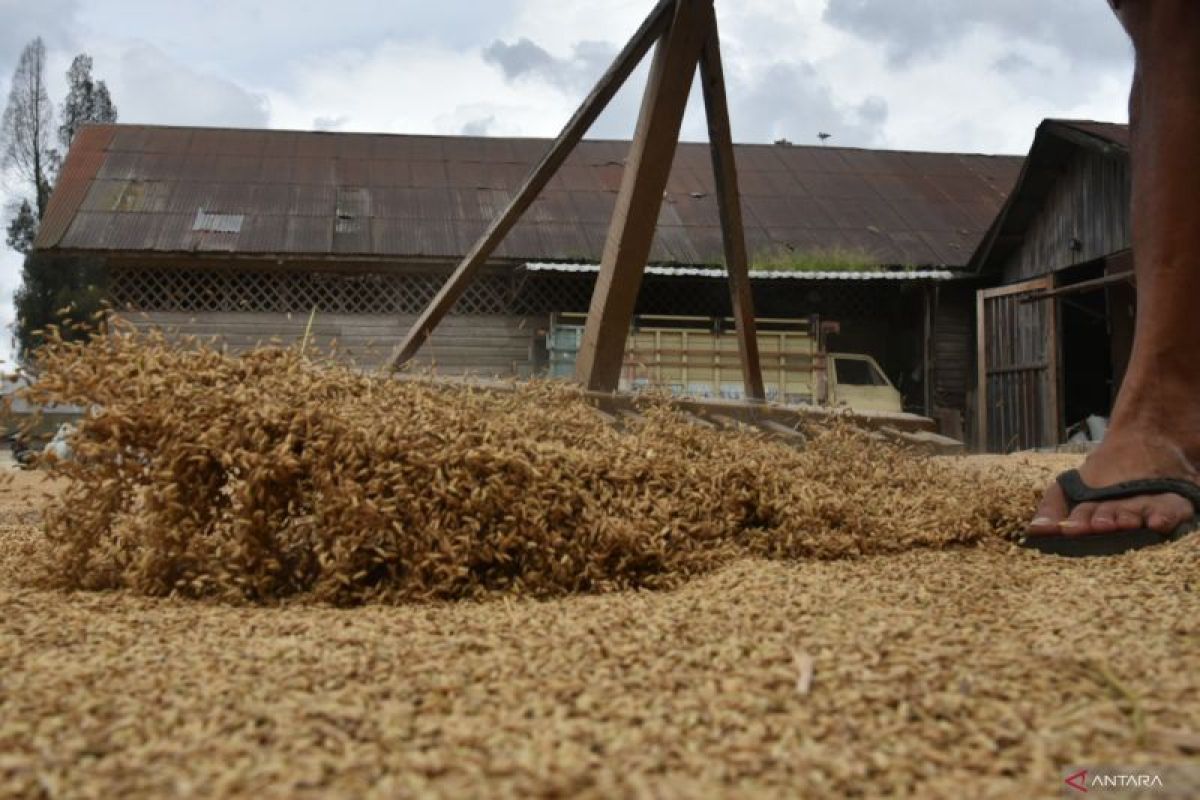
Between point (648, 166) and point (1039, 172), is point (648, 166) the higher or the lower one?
the lower one

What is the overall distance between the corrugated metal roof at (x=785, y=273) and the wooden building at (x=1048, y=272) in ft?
2.38

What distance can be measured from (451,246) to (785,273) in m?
4.08

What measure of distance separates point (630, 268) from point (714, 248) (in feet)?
35.4

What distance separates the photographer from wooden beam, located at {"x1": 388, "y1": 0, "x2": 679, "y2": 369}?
3.62 meters

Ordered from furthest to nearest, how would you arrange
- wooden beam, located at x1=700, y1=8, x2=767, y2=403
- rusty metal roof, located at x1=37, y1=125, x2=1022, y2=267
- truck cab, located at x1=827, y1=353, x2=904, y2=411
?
rusty metal roof, located at x1=37, y1=125, x2=1022, y2=267, truck cab, located at x1=827, y1=353, x2=904, y2=411, wooden beam, located at x1=700, y1=8, x2=767, y2=403

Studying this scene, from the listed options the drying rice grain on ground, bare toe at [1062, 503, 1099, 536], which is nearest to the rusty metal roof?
the drying rice grain on ground

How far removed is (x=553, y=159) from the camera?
154 inches

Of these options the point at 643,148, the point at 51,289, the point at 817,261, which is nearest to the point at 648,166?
the point at 643,148

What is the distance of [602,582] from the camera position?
2.19m

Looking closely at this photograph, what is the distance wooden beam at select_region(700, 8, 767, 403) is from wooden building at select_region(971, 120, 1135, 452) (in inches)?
278

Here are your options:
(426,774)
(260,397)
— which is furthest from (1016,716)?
(260,397)

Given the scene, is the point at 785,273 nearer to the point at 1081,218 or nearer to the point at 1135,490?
the point at 1081,218

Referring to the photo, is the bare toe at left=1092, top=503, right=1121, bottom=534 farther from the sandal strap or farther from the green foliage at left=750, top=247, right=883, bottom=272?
the green foliage at left=750, top=247, right=883, bottom=272

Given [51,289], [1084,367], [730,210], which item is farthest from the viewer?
[51,289]
